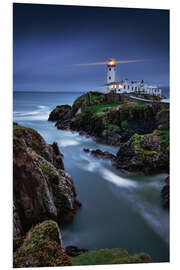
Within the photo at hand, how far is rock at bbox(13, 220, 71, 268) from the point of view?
10.6 feet

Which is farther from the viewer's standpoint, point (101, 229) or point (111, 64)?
point (111, 64)

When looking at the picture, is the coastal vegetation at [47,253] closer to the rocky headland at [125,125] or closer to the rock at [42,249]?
the rock at [42,249]

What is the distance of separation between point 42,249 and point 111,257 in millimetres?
1134

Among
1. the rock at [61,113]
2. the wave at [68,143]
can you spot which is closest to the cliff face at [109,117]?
the rock at [61,113]

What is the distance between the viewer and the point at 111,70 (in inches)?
171

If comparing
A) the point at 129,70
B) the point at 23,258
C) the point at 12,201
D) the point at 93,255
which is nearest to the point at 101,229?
the point at 93,255

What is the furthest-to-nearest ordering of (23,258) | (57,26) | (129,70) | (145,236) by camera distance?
1. (129,70)
2. (57,26)
3. (145,236)
4. (23,258)

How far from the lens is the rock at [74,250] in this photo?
3463 mm

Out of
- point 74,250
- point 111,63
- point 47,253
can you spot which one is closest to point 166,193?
point 74,250

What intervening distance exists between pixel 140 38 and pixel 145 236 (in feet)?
11.8

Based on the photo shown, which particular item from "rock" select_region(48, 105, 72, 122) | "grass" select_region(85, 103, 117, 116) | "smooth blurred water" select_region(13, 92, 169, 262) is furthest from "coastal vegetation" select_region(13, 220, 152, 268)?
"grass" select_region(85, 103, 117, 116)

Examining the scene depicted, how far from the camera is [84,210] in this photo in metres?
3.79

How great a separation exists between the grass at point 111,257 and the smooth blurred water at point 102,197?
8 centimetres
